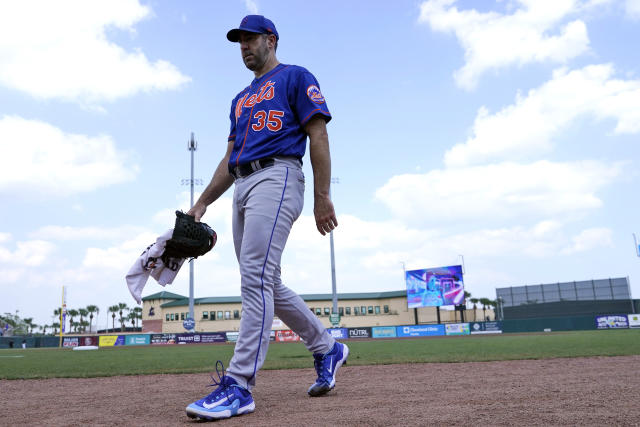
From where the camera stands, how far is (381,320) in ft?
183

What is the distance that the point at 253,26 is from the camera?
9.73ft

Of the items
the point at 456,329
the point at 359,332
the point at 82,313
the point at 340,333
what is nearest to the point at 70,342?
the point at 340,333

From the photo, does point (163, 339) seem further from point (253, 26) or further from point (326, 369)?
point (253, 26)

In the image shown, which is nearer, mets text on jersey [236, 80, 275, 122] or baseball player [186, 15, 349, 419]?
baseball player [186, 15, 349, 419]

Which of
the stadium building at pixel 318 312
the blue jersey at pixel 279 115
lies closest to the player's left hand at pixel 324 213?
the blue jersey at pixel 279 115

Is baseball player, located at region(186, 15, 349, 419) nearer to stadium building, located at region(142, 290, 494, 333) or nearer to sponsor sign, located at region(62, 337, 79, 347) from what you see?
sponsor sign, located at region(62, 337, 79, 347)

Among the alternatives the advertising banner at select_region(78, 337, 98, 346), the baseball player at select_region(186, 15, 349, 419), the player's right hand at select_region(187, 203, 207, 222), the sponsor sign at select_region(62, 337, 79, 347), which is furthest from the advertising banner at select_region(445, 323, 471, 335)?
the player's right hand at select_region(187, 203, 207, 222)

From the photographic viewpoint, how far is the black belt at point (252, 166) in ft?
9.30

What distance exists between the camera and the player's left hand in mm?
2805

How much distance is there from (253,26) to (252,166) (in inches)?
34.6

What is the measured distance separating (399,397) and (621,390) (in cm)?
127

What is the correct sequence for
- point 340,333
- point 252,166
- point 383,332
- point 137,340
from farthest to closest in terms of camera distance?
1. point 137,340
2. point 383,332
3. point 340,333
4. point 252,166

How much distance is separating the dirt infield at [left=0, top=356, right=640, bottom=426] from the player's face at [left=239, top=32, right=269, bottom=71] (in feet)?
6.87

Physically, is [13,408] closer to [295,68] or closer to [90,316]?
[295,68]
